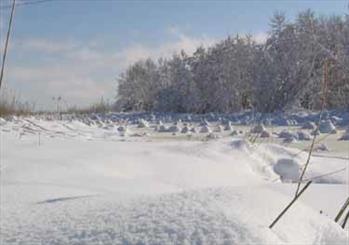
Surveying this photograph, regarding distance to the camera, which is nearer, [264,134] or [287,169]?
[287,169]

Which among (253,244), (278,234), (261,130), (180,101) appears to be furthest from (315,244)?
(180,101)

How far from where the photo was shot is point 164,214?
1.12 m

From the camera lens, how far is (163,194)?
136 centimetres

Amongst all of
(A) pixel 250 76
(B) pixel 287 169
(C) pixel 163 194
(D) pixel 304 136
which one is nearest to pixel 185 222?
(C) pixel 163 194

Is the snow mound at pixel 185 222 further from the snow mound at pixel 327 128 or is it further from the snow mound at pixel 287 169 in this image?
the snow mound at pixel 327 128

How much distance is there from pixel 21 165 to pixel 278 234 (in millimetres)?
1764

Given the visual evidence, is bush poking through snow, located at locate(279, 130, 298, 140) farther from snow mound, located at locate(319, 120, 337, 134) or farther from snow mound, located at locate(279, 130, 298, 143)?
Result: snow mound, located at locate(319, 120, 337, 134)

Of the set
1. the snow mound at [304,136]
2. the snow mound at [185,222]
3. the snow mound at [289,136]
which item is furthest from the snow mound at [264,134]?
the snow mound at [185,222]

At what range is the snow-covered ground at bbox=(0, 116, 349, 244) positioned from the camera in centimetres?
108

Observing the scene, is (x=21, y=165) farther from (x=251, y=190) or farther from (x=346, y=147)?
(x=346, y=147)

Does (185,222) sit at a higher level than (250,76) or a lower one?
lower

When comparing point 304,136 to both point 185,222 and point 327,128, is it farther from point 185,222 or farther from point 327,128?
point 185,222

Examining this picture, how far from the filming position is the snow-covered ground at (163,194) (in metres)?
1.08

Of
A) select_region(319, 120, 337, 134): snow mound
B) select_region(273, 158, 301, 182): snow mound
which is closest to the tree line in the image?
select_region(319, 120, 337, 134): snow mound
